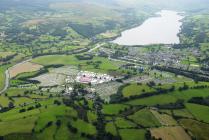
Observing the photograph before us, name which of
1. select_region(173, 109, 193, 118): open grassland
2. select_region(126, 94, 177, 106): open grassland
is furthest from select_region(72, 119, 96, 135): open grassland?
select_region(173, 109, 193, 118): open grassland

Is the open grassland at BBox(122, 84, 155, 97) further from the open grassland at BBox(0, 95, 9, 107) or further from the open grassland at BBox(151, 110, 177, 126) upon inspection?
the open grassland at BBox(0, 95, 9, 107)

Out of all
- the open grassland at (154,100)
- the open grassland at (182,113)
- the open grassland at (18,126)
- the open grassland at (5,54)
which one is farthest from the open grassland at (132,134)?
the open grassland at (5,54)

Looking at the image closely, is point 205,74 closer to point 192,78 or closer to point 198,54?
point 192,78

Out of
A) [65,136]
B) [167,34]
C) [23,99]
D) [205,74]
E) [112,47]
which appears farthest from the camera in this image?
[167,34]

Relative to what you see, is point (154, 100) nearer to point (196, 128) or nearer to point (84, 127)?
point (196, 128)

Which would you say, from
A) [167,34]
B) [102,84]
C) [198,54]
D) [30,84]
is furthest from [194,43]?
[30,84]
